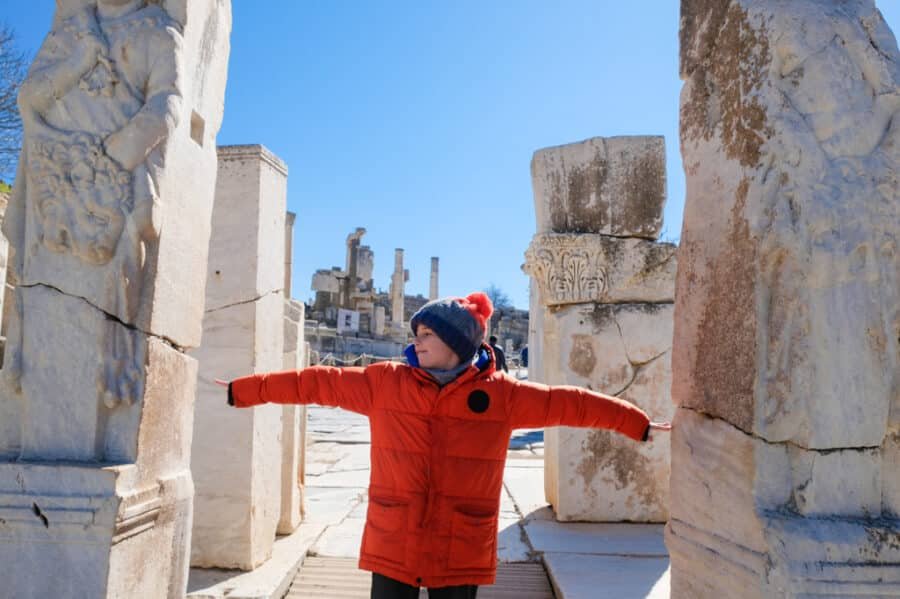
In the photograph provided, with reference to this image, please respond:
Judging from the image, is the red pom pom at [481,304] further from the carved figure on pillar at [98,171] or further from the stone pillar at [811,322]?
the carved figure on pillar at [98,171]

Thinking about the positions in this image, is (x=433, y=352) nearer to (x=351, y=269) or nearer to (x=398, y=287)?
(x=351, y=269)

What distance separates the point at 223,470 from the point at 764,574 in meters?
2.89

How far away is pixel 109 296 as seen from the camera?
2.19m

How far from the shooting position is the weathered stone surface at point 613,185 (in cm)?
502

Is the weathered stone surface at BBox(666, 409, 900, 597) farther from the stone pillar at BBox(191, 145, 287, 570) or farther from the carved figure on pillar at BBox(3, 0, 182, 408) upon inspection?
the stone pillar at BBox(191, 145, 287, 570)

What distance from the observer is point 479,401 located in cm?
216

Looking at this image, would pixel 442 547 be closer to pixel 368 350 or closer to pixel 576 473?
pixel 576 473

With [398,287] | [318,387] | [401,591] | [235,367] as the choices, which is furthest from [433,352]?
[398,287]

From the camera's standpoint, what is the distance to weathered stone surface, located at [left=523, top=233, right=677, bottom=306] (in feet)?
16.2

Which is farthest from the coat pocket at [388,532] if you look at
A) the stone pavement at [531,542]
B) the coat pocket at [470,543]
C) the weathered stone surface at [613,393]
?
the weathered stone surface at [613,393]

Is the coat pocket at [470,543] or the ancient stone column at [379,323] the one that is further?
the ancient stone column at [379,323]

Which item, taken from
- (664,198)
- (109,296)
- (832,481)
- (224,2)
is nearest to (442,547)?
(832,481)

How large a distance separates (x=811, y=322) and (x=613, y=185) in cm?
350

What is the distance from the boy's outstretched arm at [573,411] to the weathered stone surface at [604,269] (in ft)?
9.14
